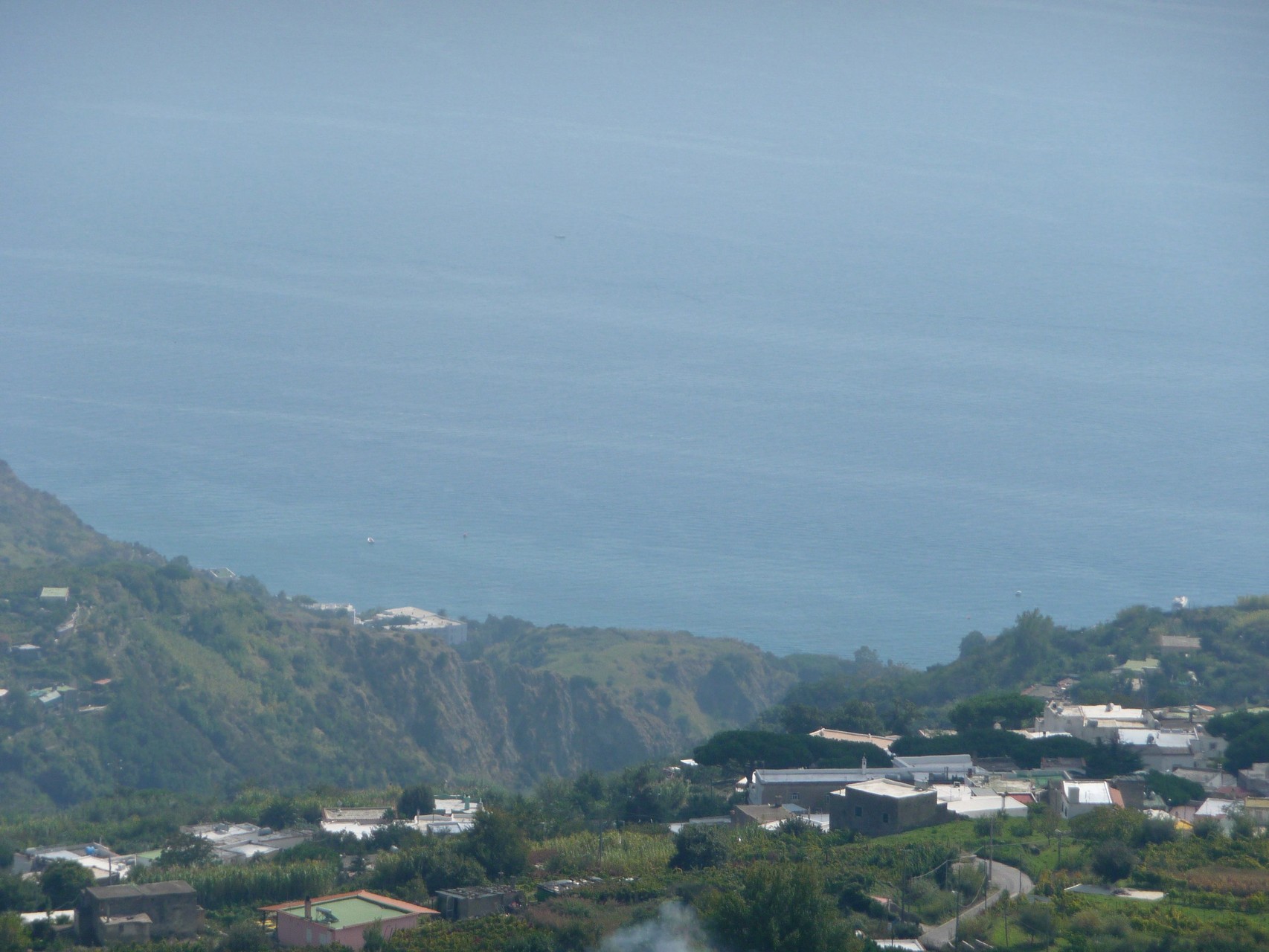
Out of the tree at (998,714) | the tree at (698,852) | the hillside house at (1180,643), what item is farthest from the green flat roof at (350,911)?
the hillside house at (1180,643)

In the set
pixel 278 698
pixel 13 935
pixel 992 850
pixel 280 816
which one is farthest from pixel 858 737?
pixel 278 698

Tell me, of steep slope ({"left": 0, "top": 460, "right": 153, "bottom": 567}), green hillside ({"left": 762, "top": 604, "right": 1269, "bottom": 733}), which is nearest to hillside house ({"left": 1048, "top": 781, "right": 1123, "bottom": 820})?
green hillside ({"left": 762, "top": 604, "right": 1269, "bottom": 733})

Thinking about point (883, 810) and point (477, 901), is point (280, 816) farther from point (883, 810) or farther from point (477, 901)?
point (883, 810)

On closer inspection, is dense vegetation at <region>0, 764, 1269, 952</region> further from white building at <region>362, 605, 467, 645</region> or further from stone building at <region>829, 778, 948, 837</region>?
white building at <region>362, 605, 467, 645</region>

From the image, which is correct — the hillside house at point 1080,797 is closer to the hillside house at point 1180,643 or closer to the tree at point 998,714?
the tree at point 998,714

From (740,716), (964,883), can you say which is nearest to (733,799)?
(964,883)
